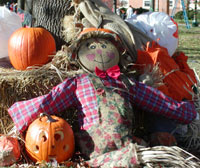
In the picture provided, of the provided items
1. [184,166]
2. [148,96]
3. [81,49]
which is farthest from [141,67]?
[184,166]

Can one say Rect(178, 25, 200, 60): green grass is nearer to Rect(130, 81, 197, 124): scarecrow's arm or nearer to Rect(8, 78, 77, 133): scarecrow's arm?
→ Rect(130, 81, 197, 124): scarecrow's arm

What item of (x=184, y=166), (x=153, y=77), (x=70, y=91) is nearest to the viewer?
(x=184, y=166)

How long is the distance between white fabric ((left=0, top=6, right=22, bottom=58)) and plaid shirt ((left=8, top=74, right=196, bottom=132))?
45.9 inches

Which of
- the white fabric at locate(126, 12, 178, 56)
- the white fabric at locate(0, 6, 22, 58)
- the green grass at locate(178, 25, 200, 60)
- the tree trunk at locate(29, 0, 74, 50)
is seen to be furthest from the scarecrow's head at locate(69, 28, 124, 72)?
the green grass at locate(178, 25, 200, 60)

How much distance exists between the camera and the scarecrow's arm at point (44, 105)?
3.54 metres

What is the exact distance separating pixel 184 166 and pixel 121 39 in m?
1.67

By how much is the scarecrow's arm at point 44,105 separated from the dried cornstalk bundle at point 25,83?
0.57ft

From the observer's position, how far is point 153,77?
12.8ft

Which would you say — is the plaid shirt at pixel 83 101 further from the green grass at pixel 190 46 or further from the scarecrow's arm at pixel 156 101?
the green grass at pixel 190 46

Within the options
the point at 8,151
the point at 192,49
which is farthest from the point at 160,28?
the point at 192,49

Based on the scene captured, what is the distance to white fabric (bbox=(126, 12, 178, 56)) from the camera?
15.4 ft

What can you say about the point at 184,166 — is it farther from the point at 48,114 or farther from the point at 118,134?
the point at 48,114

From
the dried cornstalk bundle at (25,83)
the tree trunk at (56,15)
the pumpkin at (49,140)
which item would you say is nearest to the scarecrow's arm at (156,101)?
the dried cornstalk bundle at (25,83)

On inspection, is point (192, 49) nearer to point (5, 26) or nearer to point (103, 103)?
point (5, 26)
